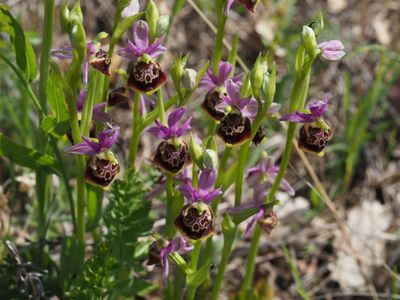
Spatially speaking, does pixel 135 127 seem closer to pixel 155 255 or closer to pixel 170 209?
pixel 170 209

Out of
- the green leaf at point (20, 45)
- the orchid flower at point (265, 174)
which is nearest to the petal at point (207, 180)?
the orchid flower at point (265, 174)

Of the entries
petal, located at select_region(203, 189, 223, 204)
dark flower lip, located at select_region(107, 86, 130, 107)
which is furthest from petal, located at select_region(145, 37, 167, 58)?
petal, located at select_region(203, 189, 223, 204)

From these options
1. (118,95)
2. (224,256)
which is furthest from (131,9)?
(224,256)

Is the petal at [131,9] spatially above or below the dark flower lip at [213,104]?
above

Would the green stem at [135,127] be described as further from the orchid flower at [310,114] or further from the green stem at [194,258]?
the orchid flower at [310,114]

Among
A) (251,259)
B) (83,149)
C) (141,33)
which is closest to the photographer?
(83,149)

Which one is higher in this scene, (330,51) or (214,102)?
(330,51)
